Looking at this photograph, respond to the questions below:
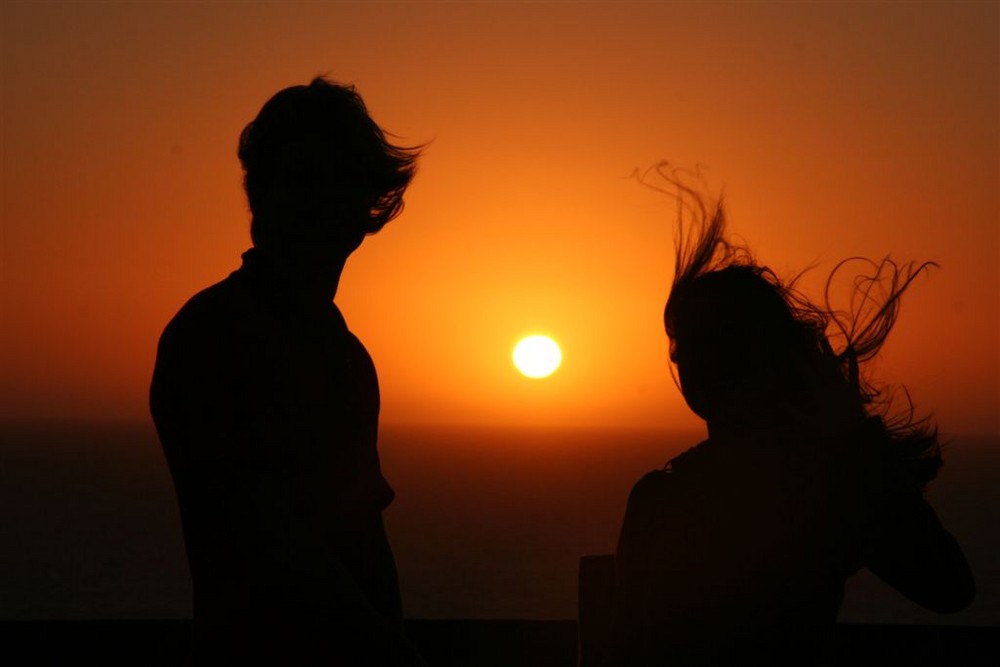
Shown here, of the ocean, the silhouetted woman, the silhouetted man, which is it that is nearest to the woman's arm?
the silhouetted woman

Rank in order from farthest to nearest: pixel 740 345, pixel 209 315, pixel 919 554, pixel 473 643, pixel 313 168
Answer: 1. pixel 473 643
2. pixel 313 168
3. pixel 209 315
4. pixel 740 345
5. pixel 919 554

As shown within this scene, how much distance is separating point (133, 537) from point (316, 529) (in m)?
81.1

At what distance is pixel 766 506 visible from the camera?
1304 mm

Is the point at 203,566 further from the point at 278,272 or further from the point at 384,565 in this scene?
the point at 278,272

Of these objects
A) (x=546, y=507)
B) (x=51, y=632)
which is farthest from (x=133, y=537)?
(x=51, y=632)

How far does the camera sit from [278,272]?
1.82m

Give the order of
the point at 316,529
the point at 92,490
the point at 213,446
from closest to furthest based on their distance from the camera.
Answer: the point at 213,446, the point at 316,529, the point at 92,490

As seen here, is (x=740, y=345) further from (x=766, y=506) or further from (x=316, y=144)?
(x=316, y=144)

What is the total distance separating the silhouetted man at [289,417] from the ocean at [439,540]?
23.8 metres

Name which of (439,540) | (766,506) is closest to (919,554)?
(766,506)

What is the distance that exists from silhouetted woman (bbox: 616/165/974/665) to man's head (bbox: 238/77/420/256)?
689 millimetres

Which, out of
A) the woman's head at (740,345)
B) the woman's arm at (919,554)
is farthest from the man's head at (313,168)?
the woman's arm at (919,554)

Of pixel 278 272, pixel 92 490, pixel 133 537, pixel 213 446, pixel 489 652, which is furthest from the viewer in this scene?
pixel 92 490

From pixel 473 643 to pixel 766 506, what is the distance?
3.00 metres
